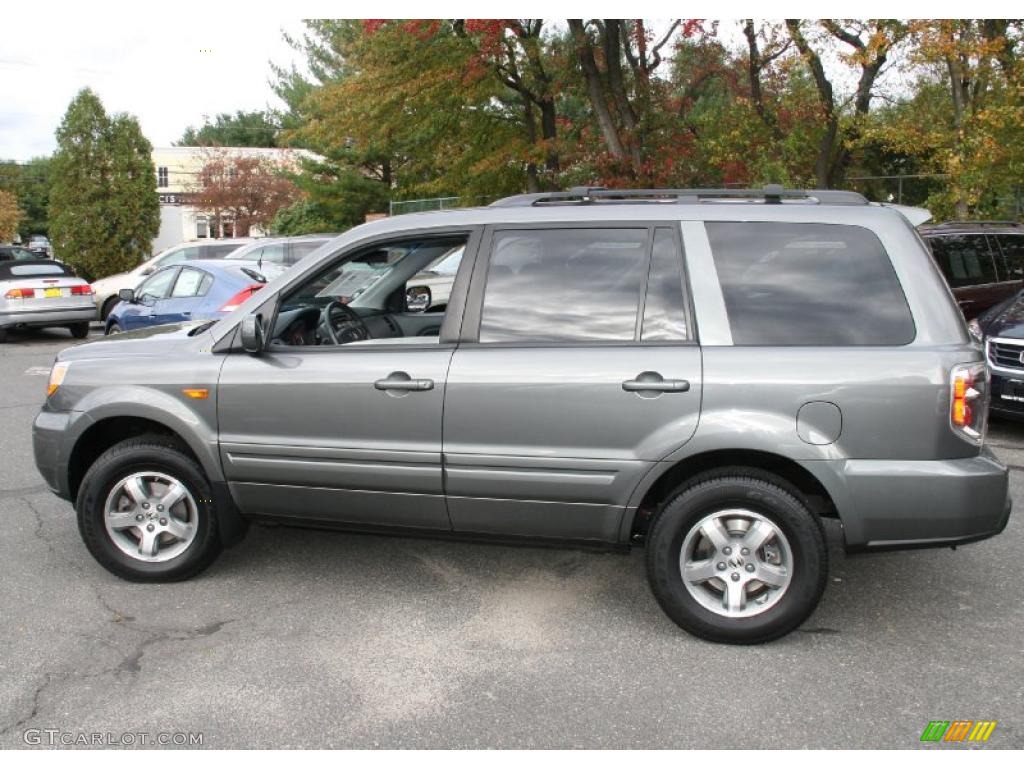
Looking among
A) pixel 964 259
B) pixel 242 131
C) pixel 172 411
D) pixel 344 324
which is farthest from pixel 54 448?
pixel 242 131

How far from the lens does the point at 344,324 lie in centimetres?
492

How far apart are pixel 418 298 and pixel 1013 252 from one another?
802cm

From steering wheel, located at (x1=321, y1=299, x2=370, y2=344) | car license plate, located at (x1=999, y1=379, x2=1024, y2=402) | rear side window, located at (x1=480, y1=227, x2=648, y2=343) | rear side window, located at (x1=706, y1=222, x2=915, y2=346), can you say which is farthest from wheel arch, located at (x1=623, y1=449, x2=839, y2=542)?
car license plate, located at (x1=999, y1=379, x2=1024, y2=402)

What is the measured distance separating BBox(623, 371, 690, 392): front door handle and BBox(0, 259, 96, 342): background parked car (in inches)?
541

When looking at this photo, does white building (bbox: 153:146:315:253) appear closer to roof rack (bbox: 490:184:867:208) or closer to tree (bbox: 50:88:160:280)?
tree (bbox: 50:88:160:280)

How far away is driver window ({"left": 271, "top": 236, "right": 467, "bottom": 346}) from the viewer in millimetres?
4305

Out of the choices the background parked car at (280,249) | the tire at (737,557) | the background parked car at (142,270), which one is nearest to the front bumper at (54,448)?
the tire at (737,557)

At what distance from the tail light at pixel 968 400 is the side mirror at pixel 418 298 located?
3.17 m

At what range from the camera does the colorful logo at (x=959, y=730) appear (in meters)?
3.11

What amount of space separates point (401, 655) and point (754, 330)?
1.98m

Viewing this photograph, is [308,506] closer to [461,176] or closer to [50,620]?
[50,620]

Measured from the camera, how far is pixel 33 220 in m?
102

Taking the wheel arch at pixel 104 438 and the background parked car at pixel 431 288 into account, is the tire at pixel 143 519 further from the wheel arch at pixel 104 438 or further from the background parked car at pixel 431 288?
the background parked car at pixel 431 288

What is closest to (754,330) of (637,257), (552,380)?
(637,257)
